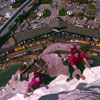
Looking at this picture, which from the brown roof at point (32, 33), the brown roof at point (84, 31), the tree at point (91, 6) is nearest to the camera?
the brown roof at point (84, 31)

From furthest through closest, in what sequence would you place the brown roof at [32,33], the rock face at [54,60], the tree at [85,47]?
the brown roof at [32,33] → the tree at [85,47] → the rock face at [54,60]

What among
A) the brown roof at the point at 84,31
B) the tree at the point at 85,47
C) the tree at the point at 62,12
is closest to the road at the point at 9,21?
the tree at the point at 62,12

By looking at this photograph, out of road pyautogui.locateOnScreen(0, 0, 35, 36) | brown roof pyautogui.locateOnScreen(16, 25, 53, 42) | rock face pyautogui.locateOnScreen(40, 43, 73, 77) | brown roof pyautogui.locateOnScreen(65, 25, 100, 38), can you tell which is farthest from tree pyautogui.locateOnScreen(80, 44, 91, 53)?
road pyautogui.locateOnScreen(0, 0, 35, 36)

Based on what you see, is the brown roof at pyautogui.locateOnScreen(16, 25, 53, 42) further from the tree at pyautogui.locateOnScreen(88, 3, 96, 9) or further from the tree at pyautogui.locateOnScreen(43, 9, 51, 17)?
the tree at pyautogui.locateOnScreen(88, 3, 96, 9)

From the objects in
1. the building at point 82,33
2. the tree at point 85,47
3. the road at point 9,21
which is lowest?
the tree at point 85,47

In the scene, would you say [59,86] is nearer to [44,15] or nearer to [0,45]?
[0,45]

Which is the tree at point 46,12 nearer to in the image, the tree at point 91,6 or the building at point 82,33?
the building at point 82,33

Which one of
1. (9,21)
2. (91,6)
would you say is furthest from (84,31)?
(9,21)

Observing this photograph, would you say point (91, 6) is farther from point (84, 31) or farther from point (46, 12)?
point (84, 31)
